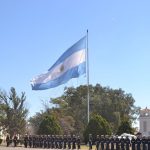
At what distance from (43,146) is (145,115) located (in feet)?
173

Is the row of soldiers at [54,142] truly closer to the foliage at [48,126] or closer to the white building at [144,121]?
the foliage at [48,126]

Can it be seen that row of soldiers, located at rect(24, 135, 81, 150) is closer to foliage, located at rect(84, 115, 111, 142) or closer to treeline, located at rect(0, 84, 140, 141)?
foliage, located at rect(84, 115, 111, 142)

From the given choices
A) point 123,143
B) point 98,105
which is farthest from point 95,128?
point 98,105

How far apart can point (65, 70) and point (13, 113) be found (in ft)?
89.6

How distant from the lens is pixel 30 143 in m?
45.0

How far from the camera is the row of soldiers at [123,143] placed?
3025cm

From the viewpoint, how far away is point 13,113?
217ft

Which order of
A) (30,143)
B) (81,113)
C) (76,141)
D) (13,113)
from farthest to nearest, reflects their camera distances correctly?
(81,113)
(13,113)
(30,143)
(76,141)

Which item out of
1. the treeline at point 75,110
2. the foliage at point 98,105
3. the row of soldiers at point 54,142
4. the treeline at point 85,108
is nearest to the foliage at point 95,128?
the row of soldiers at point 54,142

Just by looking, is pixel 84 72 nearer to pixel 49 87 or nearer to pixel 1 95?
pixel 49 87

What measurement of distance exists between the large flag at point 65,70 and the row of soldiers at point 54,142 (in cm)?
443

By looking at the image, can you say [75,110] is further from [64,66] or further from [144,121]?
[64,66]

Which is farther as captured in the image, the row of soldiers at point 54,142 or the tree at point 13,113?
the tree at point 13,113

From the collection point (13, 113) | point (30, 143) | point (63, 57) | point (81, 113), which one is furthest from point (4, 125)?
point (63, 57)
